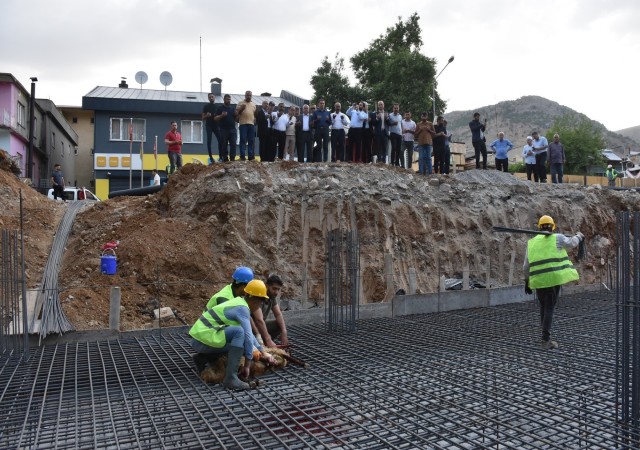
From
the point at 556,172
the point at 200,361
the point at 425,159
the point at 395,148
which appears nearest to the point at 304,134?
the point at 395,148

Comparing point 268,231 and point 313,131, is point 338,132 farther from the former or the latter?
point 268,231

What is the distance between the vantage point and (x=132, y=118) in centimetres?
2523

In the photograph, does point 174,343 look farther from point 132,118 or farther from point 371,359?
point 132,118

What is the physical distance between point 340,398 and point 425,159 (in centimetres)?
1057

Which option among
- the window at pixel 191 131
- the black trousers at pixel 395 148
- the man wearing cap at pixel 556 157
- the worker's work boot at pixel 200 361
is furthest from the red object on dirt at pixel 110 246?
the window at pixel 191 131

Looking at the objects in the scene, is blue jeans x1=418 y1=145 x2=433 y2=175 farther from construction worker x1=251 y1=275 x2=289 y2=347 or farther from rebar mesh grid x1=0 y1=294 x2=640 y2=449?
construction worker x1=251 y1=275 x2=289 y2=347

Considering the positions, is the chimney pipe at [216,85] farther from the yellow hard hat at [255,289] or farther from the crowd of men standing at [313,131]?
the yellow hard hat at [255,289]

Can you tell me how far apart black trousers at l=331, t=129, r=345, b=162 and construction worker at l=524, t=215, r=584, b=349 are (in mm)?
7668

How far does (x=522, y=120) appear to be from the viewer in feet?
336

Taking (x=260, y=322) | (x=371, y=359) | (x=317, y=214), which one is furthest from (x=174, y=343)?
(x=317, y=214)

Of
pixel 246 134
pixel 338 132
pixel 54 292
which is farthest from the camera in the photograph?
pixel 338 132

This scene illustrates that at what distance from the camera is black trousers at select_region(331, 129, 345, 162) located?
46.5 ft

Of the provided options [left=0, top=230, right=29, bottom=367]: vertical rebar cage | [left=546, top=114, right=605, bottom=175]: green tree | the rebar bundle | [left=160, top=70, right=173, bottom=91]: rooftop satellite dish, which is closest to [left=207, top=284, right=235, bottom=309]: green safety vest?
[left=0, top=230, right=29, bottom=367]: vertical rebar cage

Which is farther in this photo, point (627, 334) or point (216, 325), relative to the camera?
point (216, 325)
